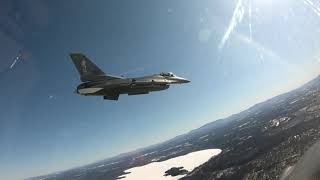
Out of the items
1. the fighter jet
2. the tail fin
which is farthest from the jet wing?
the tail fin

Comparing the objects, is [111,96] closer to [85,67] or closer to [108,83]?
[108,83]

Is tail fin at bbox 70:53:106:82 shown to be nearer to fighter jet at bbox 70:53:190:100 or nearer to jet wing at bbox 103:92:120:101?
fighter jet at bbox 70:53:190:100

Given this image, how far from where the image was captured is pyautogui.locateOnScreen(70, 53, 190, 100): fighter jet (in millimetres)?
54000

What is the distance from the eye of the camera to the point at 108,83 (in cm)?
5447

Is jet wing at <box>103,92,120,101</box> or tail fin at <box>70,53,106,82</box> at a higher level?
tail fin at <box>70,53,106,82</box>

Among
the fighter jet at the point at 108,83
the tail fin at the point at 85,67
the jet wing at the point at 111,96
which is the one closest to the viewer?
the fighter jet at the point at 108,83

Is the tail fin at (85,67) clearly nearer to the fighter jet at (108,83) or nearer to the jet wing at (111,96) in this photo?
the fighter jet at (108,83)

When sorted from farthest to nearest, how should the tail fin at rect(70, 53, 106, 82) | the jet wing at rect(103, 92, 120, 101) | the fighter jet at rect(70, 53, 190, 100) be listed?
the tail fin at rect(70, 53, 106, 82) < the jet wing at rect(103, 92, 120, 101) < the fighter jet at rect(70, 53, 190, 100)

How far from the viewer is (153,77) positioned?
195ft

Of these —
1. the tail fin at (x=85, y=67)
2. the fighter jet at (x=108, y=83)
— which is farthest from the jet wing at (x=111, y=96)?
the tail fin at (x=85, y=67)

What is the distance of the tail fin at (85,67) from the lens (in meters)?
56.8

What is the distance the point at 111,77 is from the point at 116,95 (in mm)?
3681

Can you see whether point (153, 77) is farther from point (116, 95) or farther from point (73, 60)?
point (73, 60)

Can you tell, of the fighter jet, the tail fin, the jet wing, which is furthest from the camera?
the tail fin
